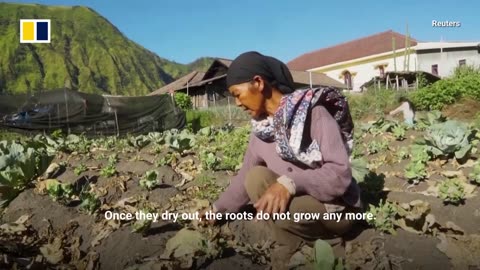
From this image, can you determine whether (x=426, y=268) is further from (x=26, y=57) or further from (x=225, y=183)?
(x=26, y=57)

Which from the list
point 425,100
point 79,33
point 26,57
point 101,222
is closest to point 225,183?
point 101,222

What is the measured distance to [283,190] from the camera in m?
2.00

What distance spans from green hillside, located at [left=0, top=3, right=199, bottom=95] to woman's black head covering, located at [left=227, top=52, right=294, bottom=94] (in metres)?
A: 82.7

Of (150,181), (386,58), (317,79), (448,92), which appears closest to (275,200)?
(150,181)

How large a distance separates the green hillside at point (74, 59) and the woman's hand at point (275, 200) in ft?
272

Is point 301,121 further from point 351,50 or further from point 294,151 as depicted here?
point 351,50

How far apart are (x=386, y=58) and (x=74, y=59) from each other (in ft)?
280

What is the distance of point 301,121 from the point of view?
79.2 inches

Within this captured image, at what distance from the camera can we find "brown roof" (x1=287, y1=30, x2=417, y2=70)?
37156mm

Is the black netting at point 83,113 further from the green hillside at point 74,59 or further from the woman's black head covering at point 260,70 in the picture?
the green hillside at point 74,59

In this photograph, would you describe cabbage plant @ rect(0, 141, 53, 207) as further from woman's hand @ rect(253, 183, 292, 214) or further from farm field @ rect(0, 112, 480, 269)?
woman's hand @ rect(253, 183, 292, 214)

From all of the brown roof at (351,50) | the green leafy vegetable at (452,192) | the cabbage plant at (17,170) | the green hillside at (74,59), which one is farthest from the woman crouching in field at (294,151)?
the green hillside at (74,59)

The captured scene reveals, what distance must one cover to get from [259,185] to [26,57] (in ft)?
344

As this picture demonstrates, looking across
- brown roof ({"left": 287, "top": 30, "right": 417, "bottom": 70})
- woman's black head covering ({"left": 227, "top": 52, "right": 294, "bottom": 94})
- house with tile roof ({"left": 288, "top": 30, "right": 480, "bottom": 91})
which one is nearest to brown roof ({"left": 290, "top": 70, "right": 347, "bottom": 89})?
house with tile roof ({"left": 288, "top": 30, "right": 480, "bottom": 91})
